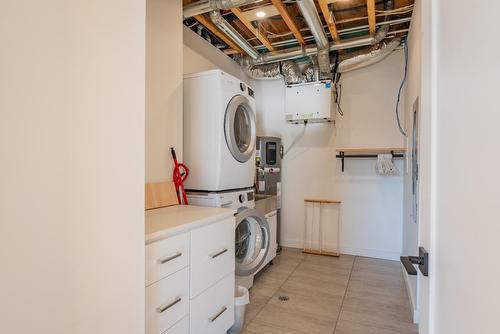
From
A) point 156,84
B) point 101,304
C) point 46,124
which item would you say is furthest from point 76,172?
point 156,84

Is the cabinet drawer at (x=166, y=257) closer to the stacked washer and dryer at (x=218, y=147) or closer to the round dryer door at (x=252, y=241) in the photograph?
the stacked washer and dryer at (x=218, y=147)

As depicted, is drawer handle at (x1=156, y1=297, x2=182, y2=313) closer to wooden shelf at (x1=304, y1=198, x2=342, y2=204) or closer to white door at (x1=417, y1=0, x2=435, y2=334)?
white door at (x1=417, y1=0, x2=435, y2=334)

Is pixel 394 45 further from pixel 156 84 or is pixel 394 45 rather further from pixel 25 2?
pixel 25 2

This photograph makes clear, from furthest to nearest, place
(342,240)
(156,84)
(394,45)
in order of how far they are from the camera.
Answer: (342,240) < (394,45) < (156,84)

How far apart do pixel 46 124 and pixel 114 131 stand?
20 centimetres

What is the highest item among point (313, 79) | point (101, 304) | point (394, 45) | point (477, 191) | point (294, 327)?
point (394, 45)

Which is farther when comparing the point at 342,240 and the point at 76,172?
the point at 342,240

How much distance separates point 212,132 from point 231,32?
129 centimetres

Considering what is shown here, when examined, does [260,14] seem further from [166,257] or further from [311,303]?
[311,303]

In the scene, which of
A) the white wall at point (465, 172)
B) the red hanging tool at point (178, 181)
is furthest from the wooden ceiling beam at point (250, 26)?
the white wall at point (465, 172)

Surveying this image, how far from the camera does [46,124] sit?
28.0 inches

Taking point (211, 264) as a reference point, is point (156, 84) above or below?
above

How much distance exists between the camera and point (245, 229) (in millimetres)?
2660

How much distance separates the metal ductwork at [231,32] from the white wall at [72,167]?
1.77 metres
